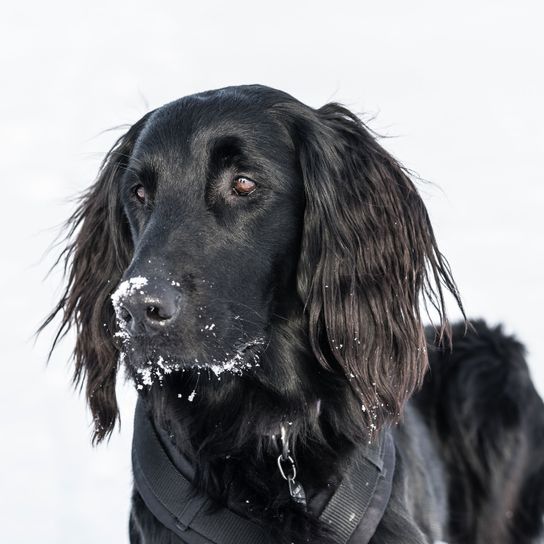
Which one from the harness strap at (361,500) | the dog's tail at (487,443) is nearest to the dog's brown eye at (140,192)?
the harness strap at (361,500)

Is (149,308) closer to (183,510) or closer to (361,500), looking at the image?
(183,510)

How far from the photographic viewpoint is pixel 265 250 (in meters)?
3.00

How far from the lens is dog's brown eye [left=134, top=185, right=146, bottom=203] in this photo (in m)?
3.20

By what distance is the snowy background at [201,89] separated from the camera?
17.9ft

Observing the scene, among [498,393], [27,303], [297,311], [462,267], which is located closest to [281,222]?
[297,311]

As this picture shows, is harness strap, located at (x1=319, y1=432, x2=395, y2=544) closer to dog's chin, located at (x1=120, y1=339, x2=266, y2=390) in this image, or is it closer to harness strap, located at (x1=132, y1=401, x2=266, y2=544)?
harness strap, located at (x1=132, y1=401, x2=266, y2=544)

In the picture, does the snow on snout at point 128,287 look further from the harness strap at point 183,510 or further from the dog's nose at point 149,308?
the harness strap at point 183,510

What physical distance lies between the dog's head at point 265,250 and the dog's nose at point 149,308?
0.06 ft

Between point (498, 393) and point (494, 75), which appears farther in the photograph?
point (494, 75)

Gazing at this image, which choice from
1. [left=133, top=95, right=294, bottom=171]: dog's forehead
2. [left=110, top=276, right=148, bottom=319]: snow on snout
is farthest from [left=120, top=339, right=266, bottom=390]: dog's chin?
[left=133, top=95, right=294, bottom=171]: dog's forehead

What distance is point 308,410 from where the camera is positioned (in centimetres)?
316

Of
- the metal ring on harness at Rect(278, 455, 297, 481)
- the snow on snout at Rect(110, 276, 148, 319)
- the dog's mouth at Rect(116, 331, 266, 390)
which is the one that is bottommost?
the metal ring on harness at Rect(278, 455, 297, 481)

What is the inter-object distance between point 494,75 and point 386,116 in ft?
8.30

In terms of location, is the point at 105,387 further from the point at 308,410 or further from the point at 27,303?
the point at 27,303
